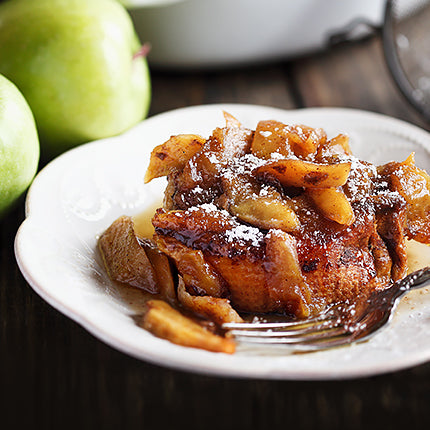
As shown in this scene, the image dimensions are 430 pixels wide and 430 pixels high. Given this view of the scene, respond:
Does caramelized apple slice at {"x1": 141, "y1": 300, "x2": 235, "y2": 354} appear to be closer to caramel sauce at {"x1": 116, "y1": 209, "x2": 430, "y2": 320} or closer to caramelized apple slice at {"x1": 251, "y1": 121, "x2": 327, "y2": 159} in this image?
caramel sauce at {"x1": 116, "y1": 209, "x2": 430, "y2": 320}

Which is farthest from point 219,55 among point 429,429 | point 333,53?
point 429,429

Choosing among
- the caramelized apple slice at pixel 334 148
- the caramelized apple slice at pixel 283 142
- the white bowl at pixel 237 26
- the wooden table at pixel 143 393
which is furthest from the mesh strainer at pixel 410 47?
the wooden table at pixel 143 393

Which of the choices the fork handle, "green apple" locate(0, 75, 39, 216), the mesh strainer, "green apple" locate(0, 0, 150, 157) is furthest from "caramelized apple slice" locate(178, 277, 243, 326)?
the mesh strainer

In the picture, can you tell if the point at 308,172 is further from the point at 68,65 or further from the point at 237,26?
the point at 237,26

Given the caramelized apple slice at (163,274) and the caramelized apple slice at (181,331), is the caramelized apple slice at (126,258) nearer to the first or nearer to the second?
the caramelized apple slice at (163,274)

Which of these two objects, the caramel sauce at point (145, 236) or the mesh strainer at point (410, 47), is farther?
the mesh strainer at point (410, 47)

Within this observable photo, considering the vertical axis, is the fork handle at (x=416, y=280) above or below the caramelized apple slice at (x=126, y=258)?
above
